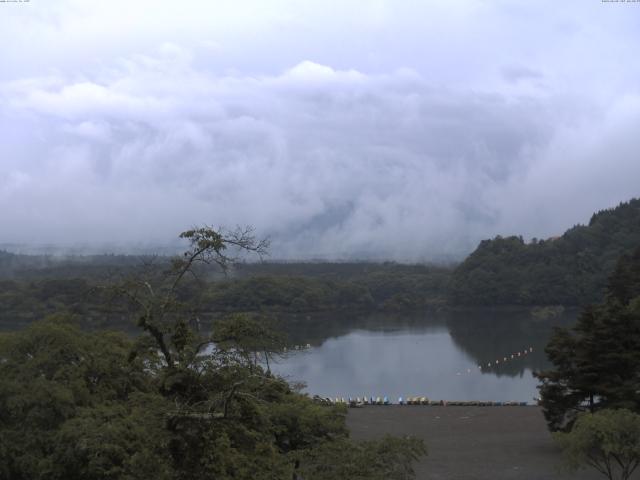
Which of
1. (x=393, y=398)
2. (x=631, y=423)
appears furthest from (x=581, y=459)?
(x=393, y=398)

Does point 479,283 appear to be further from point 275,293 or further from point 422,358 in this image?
point 422,358

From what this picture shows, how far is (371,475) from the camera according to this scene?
26.7 ft

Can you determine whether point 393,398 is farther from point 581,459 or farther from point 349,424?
point 581,459

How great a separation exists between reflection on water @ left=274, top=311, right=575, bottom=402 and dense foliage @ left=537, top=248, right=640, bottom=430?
7.68 metres

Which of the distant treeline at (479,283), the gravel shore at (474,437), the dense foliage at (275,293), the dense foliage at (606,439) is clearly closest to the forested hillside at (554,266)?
the distant treeline at (479,283)

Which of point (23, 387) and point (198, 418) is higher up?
point (198, 418)

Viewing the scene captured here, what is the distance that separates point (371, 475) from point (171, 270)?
321 cm

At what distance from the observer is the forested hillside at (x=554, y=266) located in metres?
84.0

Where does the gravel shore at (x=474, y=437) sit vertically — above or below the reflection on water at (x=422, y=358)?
above

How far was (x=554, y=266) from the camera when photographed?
88.2 metres

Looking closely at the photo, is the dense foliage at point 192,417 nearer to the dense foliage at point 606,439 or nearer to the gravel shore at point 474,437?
the dense foliage at point 606,439

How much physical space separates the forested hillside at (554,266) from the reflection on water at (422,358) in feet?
29.7

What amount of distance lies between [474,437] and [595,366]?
485 cm

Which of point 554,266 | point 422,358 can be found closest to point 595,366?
point 422,358
